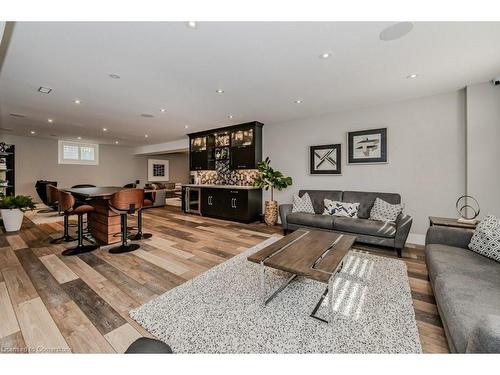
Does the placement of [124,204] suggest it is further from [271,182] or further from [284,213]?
[271,182]

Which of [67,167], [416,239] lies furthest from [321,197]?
[67,167]

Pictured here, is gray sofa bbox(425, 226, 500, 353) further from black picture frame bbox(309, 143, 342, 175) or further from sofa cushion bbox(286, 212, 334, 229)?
black picture frame bbox(309, 143, 342, 175)

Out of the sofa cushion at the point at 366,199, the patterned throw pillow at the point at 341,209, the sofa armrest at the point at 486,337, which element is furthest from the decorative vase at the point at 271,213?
the sofa armrest at the point at 486,337

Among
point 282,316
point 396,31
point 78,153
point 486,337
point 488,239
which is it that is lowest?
point 282,316

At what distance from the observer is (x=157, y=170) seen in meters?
11.2

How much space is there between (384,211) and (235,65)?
11.0 ft

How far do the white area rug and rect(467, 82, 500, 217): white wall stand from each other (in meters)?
2.03

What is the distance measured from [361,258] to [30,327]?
3657 mm

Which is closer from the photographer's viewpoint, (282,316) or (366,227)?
(282,316)

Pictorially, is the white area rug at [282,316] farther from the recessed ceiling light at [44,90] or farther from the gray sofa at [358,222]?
the recessed ceiling light at [44,90]

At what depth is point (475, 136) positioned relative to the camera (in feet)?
10.7

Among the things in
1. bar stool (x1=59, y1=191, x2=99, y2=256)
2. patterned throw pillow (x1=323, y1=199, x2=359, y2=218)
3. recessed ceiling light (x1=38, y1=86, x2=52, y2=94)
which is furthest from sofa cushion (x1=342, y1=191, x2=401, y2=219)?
recessed ceiling light (x1=38, y1=86, x2=52, y2=94)

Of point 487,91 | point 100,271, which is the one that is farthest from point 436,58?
point 100,271
